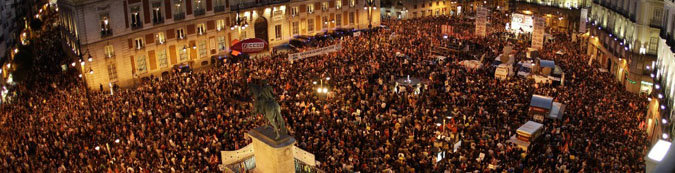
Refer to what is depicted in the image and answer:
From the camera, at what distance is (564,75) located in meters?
39.7

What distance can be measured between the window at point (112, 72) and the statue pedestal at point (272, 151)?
24801 mm

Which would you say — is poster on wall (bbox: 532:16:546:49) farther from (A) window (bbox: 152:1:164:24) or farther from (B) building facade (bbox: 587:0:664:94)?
(A) window (bbox: 152:1:164:24)

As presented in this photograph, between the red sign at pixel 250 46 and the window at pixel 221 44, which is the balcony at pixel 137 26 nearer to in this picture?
the window at pixel 221 44

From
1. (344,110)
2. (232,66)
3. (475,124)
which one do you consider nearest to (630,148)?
(475,124)

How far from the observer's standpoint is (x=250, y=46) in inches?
1564

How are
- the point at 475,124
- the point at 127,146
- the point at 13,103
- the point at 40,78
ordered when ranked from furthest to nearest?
the point at 40,78, the point at 13,103, the point at 475,124, the point at 127,146

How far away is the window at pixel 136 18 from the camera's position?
139 ft

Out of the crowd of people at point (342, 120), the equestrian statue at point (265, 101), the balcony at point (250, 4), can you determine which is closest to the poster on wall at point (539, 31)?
the crowd of people at point (342, 120)

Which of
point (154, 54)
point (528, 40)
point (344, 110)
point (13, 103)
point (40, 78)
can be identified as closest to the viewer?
point (344, 110)

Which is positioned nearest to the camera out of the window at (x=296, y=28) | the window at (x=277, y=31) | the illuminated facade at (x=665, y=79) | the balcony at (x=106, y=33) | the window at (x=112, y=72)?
the illuminated facade at (x=665, y=79)

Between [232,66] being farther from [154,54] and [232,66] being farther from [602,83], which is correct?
[602,83]

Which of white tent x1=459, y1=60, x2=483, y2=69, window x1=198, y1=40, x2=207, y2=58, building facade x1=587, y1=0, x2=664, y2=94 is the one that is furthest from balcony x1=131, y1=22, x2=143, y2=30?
building facade x1=587, y1=0, x2=664, y2=94

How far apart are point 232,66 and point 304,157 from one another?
798 inches

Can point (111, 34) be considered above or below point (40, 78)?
above
